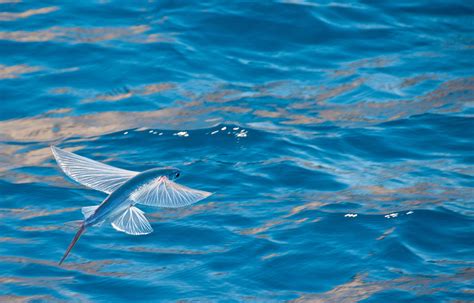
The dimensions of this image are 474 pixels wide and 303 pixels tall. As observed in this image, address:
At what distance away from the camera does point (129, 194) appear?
12.6ft

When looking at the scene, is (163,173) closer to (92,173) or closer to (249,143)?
(92,173)

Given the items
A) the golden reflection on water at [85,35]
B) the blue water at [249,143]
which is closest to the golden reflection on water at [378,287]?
the blue water at [249,143]

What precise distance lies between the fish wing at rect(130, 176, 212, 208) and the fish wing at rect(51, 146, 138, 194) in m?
0.17

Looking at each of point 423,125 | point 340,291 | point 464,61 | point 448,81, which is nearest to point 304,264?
point 340,291

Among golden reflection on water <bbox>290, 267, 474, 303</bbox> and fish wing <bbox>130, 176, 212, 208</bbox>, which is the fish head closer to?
Result: fish wing <bbox>130, 176, 212, 208</bbox>

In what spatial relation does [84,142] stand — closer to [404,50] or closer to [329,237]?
[329,237]

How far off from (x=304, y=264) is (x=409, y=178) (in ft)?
5.44

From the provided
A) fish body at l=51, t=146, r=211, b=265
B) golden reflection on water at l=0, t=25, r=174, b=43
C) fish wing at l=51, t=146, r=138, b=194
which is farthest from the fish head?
golden reflection on water at l=0, t=25, r=174, b=43

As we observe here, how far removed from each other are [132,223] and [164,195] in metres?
0.25

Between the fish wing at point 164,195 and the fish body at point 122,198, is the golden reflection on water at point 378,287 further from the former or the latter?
the fish body at point 122,198

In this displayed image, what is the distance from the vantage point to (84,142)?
273 inches

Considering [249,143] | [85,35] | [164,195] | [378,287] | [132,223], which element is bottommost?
[378,287]

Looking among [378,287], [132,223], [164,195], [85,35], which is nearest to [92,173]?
[132,223]

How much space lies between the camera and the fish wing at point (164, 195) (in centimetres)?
385
